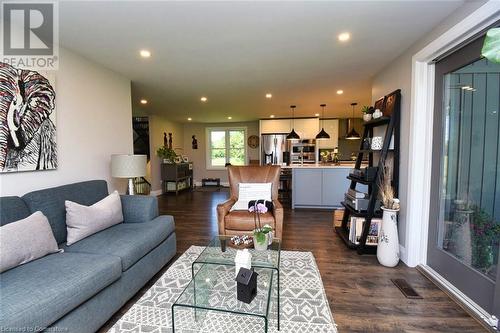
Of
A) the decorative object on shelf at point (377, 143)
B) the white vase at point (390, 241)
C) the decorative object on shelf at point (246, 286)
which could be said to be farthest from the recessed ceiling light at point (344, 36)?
the decorative object on shelf at point (246, 286)

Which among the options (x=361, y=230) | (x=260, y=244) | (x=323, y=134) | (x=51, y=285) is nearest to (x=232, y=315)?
(x=260, y=244)

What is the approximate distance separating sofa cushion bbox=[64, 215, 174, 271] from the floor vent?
2235 millimetres

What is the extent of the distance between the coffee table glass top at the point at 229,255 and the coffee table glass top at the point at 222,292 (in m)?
0.05

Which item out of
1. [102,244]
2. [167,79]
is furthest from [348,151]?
[102,244]

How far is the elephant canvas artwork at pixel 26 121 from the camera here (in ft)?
6.12

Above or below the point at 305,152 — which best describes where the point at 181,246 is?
below

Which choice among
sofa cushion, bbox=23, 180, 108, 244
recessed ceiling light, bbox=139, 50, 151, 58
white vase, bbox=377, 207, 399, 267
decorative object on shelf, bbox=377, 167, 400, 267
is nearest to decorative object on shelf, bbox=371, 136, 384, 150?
decorative object on shelf, bbox=377, 167, 400, 267

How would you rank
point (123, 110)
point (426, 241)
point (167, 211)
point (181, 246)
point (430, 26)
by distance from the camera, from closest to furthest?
1. point (430, 26)
2. point (426, 241)
3. point (181, 246)
4. point (123, 110)
5. point (167, 211)

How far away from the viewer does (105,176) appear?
2998 millimetres

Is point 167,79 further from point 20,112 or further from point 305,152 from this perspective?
point 305,152

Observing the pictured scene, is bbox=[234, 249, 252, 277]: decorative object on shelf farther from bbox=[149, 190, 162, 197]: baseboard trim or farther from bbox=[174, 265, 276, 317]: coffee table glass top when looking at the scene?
bbox=[149, 190, 162, 197]: baseboard trim

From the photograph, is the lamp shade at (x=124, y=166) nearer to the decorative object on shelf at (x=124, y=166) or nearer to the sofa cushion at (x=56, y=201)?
the decorative object on shelf at (x=124, y=166)

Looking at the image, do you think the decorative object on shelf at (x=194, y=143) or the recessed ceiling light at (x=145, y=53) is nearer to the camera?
the recessed ceiling light at (x=145, y=53)

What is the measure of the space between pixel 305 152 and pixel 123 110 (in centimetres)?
497
